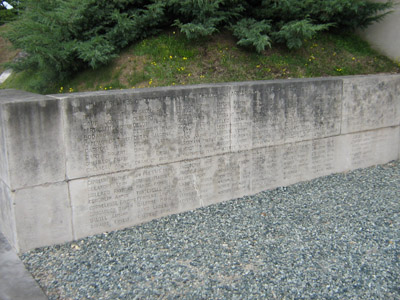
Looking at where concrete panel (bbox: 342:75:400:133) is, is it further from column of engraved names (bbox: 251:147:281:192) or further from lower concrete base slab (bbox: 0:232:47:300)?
lower concrete base slab (bbox: 0:232:47:300)

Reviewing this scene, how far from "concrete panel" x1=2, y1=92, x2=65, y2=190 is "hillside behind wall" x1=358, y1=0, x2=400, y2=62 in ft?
25.7

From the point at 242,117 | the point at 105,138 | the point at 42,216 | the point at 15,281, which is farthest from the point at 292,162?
the point at 15,281

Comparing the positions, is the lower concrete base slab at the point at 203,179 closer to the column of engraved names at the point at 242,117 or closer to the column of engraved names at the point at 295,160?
the column of engraved names at the point at 295,160

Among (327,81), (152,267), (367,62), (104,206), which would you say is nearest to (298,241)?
(152,267)

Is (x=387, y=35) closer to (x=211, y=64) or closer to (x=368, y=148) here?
(x=368, y=148)

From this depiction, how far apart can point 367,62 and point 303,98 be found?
3861 millimetres

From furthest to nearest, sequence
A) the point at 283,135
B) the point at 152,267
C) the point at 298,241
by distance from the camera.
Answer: the point at 283,135, the point at 298,241, the point at 152,267

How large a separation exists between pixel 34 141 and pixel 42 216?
30.4 inches

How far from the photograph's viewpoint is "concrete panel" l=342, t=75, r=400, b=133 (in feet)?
20.6

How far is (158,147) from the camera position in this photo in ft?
15.3

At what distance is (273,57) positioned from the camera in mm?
8258

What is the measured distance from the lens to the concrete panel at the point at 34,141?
3820mm

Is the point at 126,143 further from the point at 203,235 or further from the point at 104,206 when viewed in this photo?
the point at 203,235

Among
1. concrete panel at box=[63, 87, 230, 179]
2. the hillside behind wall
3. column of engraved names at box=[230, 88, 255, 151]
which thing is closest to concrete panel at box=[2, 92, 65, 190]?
concrete panel at box=[63, 87, 230, 179]
